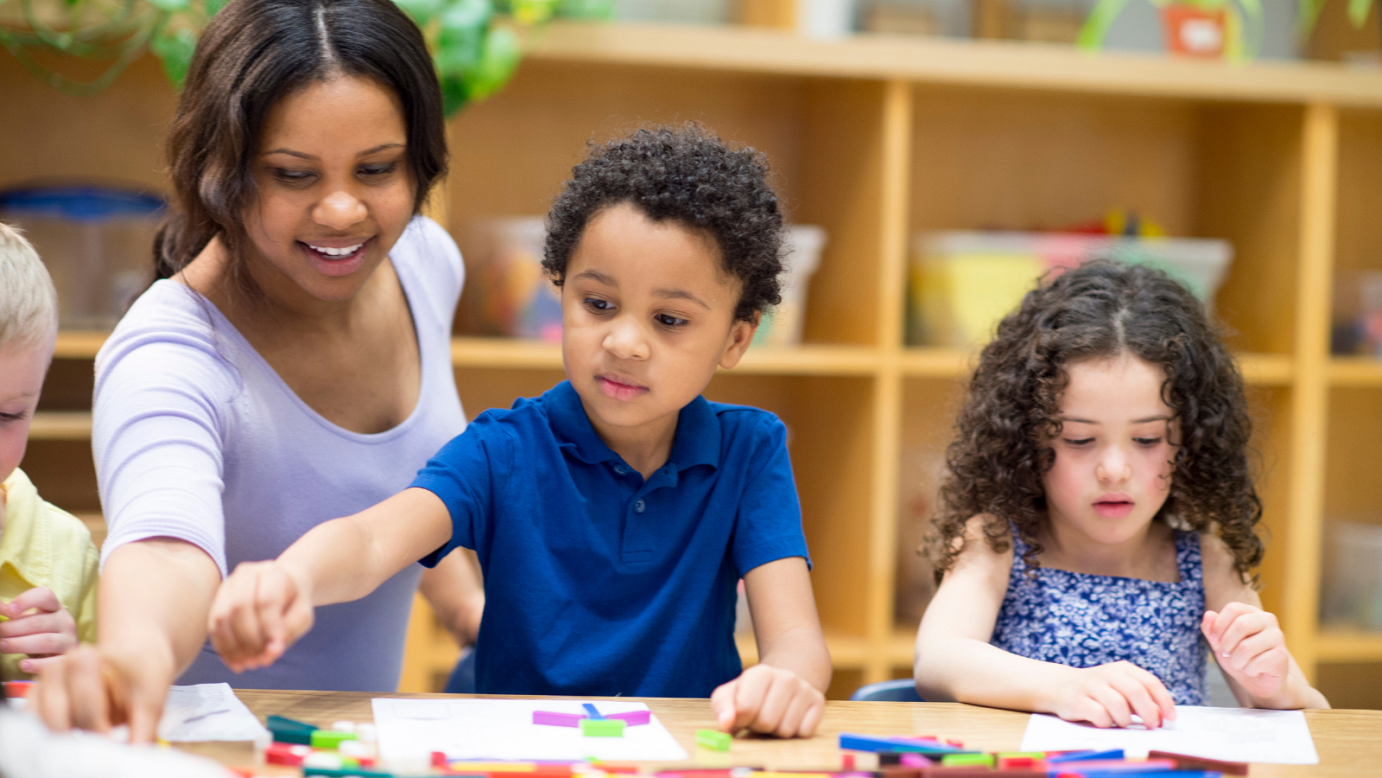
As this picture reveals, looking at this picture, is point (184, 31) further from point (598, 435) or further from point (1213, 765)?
point (1213, 765)

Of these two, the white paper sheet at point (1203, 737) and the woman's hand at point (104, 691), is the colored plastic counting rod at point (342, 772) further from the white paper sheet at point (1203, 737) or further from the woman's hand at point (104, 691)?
the white paper sheet at point (1203, 737)

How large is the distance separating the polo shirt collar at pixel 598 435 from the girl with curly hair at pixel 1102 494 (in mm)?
271

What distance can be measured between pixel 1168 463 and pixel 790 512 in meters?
0.38

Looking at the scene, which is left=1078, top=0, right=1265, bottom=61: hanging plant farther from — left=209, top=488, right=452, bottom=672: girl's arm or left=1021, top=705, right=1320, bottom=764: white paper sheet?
left=209, top=488, right=452, bottom=672: girl's arm

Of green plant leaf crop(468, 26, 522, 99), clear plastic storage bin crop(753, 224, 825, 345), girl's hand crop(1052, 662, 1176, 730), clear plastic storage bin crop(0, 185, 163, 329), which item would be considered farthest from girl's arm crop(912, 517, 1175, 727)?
clear plastic storage bin crop(0, 185, 163, 329)

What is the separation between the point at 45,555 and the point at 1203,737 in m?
0.95

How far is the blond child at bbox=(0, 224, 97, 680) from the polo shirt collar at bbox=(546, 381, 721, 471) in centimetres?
41

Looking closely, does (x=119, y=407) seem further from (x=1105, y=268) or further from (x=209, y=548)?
(x=1105, y=268)

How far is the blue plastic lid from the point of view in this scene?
178 centimetres

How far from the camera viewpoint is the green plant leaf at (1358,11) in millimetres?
2152

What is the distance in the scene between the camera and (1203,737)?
0.86m

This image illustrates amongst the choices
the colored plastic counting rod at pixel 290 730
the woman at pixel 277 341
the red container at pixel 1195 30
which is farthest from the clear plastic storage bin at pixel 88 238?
the red container at pixel 1195 30

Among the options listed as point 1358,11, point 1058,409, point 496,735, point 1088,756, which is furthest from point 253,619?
point 1358,11

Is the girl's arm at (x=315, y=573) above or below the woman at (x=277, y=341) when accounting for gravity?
below
